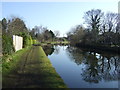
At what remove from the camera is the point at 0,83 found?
23.0 ft

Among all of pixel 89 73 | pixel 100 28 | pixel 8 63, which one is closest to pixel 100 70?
pixel 89 73

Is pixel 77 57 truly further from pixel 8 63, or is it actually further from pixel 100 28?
pixel 100 28

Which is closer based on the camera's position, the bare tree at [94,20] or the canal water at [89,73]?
the canal water at [89,73]

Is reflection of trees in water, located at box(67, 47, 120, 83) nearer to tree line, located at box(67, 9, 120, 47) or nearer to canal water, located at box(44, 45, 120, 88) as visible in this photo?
canal water, located at box(44, 45, 120, 88)

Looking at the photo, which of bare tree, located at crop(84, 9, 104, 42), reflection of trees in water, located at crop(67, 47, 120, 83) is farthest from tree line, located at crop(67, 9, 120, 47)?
reflection of trees in water, located at crop(67, 47, 120, 83)

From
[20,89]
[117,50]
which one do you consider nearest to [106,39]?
[117,50]

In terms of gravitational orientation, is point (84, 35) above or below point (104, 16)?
below

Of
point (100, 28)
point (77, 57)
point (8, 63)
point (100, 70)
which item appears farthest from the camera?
point (100, 28)

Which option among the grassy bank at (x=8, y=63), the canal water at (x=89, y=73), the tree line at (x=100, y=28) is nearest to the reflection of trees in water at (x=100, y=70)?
the canal water at (x=89, y=73)

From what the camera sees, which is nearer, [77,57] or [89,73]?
[89,73]

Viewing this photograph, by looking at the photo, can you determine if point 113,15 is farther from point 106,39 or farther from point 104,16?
point 106,39

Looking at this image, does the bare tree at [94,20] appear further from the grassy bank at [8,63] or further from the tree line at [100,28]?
the grassy bank at [8,63]

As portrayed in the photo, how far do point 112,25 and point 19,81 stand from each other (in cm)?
3825

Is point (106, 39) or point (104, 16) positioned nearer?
point (106, 39)
